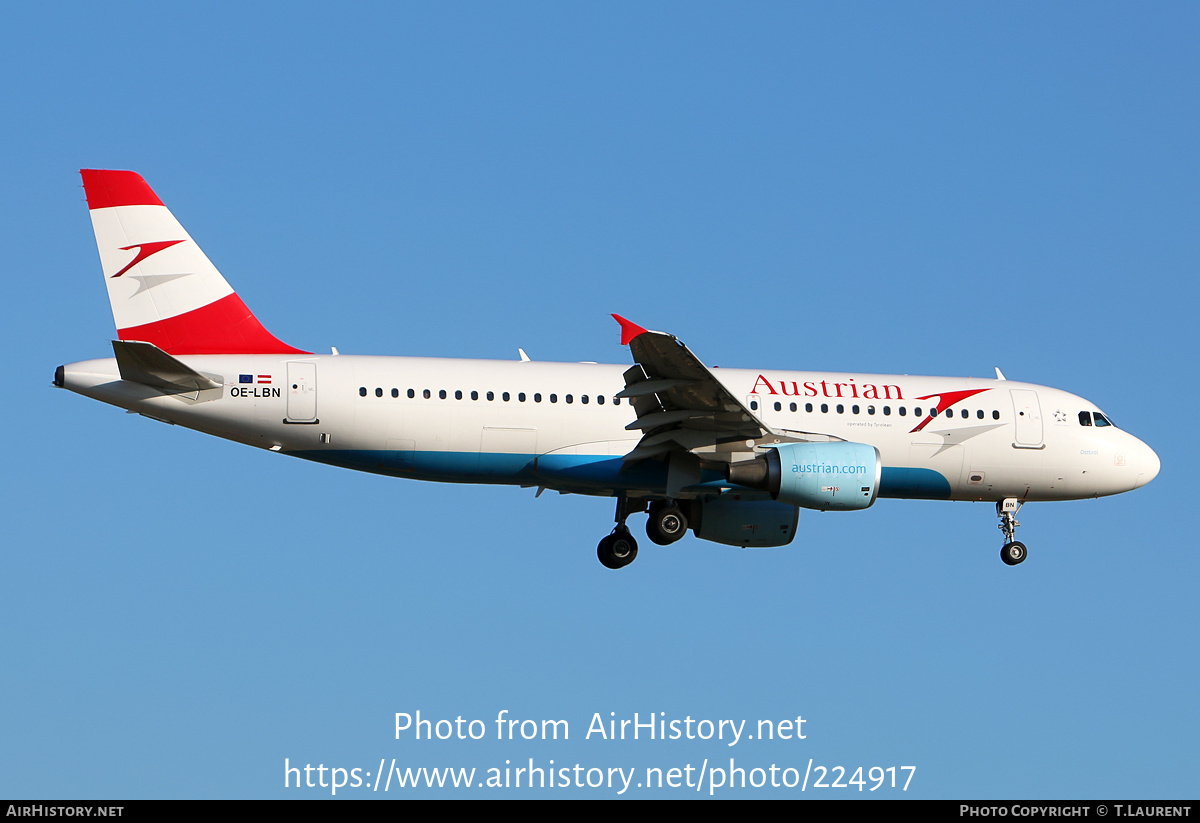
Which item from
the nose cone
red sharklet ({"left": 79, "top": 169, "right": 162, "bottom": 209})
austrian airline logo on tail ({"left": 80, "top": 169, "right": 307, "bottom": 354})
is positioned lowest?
the nose cone

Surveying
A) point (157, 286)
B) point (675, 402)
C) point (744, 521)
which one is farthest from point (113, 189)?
point (744, 521)

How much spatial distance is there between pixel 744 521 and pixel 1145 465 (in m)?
9.87

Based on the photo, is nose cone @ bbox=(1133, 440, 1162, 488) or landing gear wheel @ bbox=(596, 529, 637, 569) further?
nose cone @ bbox=(1133, 440, 1162, 488)

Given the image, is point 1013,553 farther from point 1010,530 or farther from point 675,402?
point 675,402

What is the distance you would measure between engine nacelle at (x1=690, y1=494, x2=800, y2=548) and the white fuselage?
239 cm

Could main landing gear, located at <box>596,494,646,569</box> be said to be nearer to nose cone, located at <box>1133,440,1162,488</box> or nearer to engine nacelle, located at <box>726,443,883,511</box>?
engine nacelle, located at <box>726,443,883,511</box>

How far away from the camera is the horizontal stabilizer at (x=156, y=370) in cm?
2781

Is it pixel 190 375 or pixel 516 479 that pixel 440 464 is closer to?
pixel 516 479

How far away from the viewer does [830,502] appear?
29250 millimetres

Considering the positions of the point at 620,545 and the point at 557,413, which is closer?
the point at 557,413

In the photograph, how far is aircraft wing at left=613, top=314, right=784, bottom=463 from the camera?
27.6m

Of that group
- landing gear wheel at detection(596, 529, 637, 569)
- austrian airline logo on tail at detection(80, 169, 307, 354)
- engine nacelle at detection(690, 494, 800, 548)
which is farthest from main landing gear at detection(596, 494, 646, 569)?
austrian airline logo on tail at detection(80, 169, 307, 354)

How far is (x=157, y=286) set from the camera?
30312mm

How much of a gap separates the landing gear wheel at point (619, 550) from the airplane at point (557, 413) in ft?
0.18
